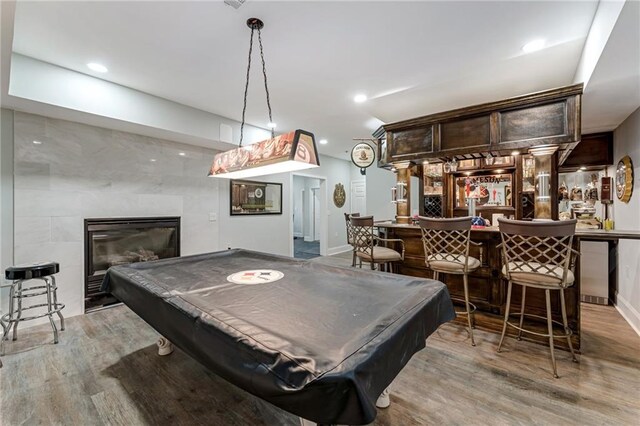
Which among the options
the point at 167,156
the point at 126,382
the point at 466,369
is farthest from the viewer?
the point at 167,156

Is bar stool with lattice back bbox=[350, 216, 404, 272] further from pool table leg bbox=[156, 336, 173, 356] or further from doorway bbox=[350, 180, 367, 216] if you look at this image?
doorway bbox=[350, 180, 367, 216]

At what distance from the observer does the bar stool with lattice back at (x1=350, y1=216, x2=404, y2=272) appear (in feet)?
10.7

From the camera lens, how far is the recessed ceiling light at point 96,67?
279 centimetres

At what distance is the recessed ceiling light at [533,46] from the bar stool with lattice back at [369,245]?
2220mm

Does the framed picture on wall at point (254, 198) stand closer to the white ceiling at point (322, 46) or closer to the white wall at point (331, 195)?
the white wall at point (331, 195)

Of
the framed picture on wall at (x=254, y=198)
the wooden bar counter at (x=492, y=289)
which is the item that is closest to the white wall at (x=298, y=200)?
the framed picture on wall at (x=254, y=198)

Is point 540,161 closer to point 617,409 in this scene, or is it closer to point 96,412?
point 617,409

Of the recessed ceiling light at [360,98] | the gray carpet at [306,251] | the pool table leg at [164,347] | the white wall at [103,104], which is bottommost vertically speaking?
the pool table leg at [164,347]

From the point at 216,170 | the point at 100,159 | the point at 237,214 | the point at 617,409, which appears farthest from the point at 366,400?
the point at 237,214

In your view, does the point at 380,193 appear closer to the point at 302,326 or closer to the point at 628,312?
the point at 628,312

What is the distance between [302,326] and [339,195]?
22.3 ft

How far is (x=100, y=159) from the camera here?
3570mm

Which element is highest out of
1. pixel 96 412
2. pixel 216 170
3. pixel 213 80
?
pixel 213 80

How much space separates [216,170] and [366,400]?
8.08 feet
